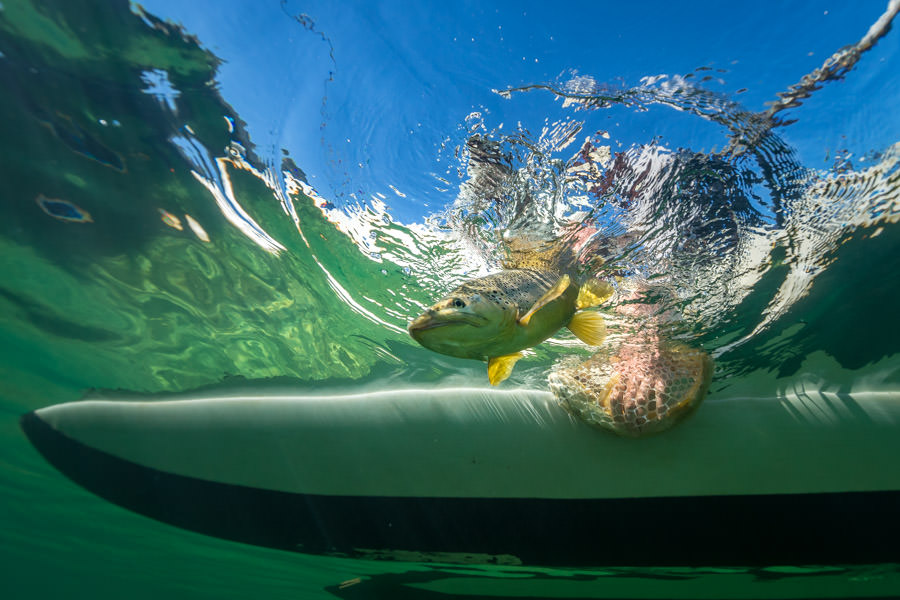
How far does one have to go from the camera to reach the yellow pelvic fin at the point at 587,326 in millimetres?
3166

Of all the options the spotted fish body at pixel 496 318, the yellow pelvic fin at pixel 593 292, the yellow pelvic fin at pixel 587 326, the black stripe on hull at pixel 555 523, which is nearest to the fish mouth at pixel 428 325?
the spotted fish body at pixel 496 318

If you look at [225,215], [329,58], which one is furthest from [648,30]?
[225,215]

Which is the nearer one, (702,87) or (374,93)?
(702,87)

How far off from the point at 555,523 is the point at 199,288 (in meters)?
5.65

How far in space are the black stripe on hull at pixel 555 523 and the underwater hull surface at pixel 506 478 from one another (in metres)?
0.02

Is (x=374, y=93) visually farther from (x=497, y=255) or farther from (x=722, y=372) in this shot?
(x=722, y=372)

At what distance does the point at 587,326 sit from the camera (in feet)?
10.5

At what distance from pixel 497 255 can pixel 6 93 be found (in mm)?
4691

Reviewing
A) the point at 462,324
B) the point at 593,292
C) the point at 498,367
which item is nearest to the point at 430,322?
the point at 462,324

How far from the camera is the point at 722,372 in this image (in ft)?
17.5

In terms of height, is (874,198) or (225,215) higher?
(225,215)

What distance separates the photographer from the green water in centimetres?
339

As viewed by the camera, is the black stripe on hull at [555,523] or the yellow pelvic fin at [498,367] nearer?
the yellow pelvic fin at [498,367]

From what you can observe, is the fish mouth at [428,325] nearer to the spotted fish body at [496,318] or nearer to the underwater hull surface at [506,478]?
the spotted fish body at [496,318]
